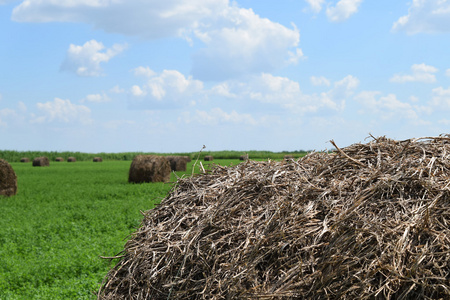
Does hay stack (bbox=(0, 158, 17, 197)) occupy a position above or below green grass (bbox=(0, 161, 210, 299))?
above

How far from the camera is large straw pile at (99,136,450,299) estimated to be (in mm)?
3666

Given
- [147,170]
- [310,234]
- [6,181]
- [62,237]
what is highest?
[310,234]

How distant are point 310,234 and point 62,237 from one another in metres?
11.9

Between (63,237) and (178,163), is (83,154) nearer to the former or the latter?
(178,163)

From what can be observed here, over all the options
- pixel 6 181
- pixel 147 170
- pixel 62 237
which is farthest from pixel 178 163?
pixel 62 237

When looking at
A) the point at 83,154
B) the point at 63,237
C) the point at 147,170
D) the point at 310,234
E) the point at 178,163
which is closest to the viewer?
the point at 310,234

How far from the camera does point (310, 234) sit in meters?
4.08

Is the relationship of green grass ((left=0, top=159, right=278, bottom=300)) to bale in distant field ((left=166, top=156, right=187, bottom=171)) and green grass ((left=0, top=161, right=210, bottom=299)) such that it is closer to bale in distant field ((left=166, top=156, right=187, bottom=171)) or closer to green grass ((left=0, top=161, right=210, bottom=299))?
green grass ((left=0, top=161, right=210, bottom=299))

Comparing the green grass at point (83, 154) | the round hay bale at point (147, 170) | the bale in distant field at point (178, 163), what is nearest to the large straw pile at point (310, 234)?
the round hay bale at point (147, 170)

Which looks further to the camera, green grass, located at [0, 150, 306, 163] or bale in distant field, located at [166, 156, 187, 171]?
green grass, located at [0, 150, 306, 163]

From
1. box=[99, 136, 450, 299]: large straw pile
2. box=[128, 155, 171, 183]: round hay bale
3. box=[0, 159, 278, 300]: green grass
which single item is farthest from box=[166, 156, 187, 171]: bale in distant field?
box=[99, 136, 450, 299]: large straw pile

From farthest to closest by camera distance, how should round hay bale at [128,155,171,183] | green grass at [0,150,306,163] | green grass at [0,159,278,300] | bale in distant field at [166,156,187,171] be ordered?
green grass at [0,150,306,163] → bale in distant field at [166,156,187,171] → round hay bale at [128,155,171,183] → green grass at [0,159,278,300]

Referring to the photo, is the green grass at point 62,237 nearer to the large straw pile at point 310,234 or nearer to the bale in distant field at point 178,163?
the large straw pile at point 310,234

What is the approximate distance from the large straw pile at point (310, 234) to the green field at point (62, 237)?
0.83 m
